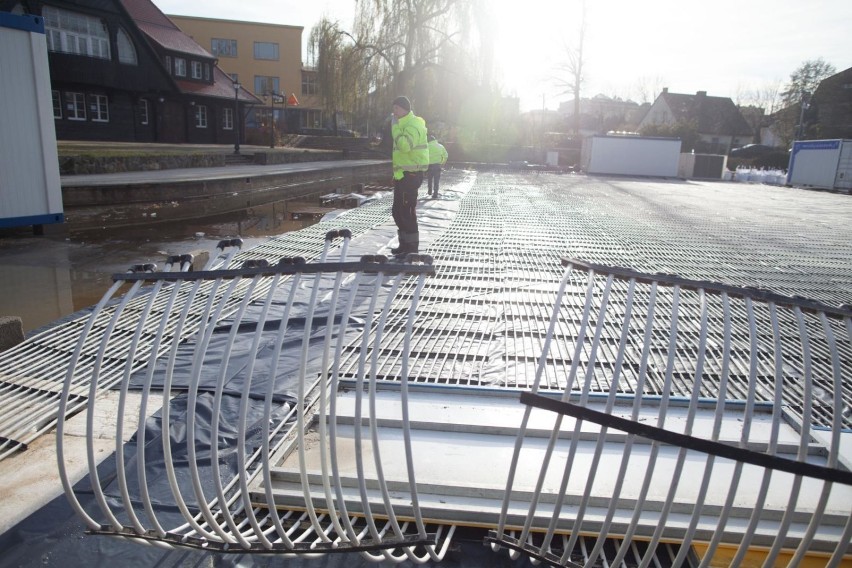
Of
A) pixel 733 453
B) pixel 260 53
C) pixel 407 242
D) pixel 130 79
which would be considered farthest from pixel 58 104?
pixel 733 453

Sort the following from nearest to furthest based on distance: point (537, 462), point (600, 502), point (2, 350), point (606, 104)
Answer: point (600, 502)
point (537, 462)
point (2, 350)
point (606, 104)

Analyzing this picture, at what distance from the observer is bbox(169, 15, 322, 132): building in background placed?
4547 centimetres

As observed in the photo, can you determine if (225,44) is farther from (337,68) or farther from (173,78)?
(337,68)

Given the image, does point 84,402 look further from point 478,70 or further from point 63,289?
point 478,70

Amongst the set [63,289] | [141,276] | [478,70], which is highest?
[478,70]

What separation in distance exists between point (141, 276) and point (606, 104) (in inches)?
3438

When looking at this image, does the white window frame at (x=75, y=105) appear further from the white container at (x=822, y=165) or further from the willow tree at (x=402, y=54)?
the white container at (x=822, y=165)

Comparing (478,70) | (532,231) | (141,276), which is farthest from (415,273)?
(478,70)

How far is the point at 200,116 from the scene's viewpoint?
30.9 meters

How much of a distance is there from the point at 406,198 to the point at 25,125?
535cm

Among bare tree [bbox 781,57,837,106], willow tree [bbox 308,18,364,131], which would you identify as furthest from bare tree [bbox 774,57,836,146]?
willow tree [bbox 308,18,364,131]

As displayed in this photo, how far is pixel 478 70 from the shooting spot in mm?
29688

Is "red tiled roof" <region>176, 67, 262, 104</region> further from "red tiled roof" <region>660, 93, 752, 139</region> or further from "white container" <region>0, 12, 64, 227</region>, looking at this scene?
"red tiled roof" <region>660, 93, 752, 139</region>

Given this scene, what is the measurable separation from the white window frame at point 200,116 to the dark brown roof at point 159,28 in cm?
280
